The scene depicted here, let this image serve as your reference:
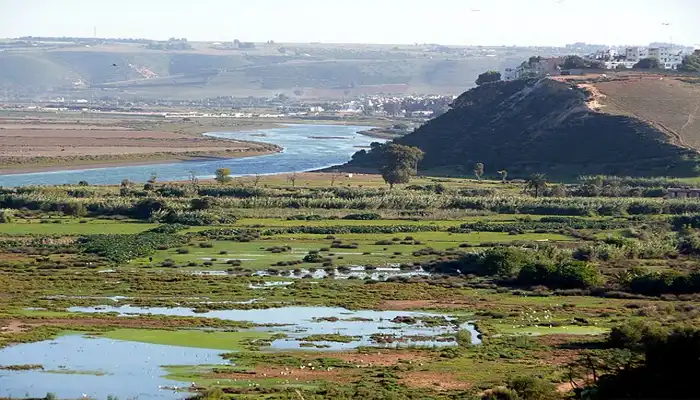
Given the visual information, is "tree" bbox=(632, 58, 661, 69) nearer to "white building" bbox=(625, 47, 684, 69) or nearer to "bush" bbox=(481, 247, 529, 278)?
"white building" bbox=(625, 47, 684, 69)

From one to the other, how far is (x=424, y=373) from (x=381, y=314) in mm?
8830

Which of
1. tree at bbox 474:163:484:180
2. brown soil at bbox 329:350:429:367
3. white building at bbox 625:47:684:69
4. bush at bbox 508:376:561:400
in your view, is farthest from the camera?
white building at bbox 625:47:684:69

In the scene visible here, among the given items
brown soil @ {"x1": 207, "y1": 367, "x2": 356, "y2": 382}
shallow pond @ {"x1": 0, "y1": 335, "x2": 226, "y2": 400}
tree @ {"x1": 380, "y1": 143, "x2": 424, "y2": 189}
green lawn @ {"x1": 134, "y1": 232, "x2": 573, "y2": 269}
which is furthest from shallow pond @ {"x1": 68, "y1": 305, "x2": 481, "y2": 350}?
tree @ {"x1": 380, "y1": 143, "x2": 424, "y2": 189}

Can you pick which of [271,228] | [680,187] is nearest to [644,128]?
[680,187]

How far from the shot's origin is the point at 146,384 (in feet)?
98.6

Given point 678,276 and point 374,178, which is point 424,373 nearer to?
point 678,276

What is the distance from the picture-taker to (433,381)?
3012 cm

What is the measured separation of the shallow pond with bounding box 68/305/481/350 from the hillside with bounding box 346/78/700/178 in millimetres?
50398

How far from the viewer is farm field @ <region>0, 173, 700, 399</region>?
30.9 meters

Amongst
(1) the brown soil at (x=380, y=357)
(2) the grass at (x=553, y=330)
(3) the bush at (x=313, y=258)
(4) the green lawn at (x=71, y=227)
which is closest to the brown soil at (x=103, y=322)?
(1) the brown soil at (x=380, y=357)

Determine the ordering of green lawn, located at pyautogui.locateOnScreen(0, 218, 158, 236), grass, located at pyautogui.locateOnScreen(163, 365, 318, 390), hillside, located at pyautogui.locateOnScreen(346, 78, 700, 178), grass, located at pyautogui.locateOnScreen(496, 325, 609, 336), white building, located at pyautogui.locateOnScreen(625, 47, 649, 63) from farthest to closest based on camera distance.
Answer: white building, located at pyautogui.locateOnScreen(625, 47, 649, 63)
hillside, located at pyautogui.locateOnScreen(346, 78, 700, 178)
green lawn, located at pyautogui.locateOnScreen(0, 218, 158, 236)
grass, located at pyautogui.locateOnScreen(496, 325, 609, 336)
grass, located at pyautogui.locateOnScreen(163, 365, 318, 390)

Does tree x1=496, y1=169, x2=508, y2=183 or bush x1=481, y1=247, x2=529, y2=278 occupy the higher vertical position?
bush x1=481, y1=247, x2=529, y2=278

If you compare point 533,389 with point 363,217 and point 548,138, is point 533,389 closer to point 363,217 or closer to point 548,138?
point 363,217

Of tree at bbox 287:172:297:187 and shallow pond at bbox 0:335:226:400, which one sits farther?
tree at bbox 287:172:297:187
